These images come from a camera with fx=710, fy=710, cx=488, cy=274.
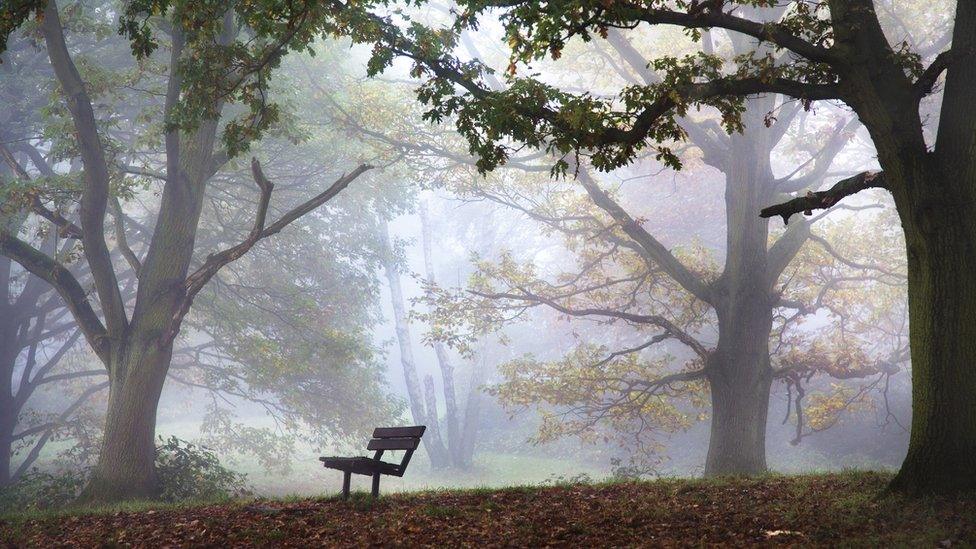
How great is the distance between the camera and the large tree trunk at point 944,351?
6867 millimetres

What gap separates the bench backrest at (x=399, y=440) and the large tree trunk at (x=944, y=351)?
5552mm

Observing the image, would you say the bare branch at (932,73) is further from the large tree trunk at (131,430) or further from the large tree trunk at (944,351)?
the large tree trunk at (131,430)

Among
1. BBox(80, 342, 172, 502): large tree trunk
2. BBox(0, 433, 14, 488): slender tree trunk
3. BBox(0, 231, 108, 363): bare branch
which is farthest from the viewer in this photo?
BBox(0, 433, 14, 488): slender tree trunk

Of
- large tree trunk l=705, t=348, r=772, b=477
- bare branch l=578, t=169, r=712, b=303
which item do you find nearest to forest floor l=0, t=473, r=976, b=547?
large tree trunk l=705, t=348, r=772, b=477

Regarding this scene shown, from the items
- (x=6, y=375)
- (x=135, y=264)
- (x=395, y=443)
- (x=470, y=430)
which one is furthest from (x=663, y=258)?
(x=470, y=430)

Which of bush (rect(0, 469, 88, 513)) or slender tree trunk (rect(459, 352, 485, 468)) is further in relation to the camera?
slender tree trunk (rect(459, 352, 485, 468))

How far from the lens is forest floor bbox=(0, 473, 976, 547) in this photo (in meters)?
6.00

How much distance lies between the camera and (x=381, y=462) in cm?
918

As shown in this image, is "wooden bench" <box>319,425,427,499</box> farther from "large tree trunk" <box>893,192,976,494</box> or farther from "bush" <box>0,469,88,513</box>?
"bush" <box>0,469,88,513</box>

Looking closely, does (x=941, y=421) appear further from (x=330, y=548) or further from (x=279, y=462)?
(x=279, y=462)

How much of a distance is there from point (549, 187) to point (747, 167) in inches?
273

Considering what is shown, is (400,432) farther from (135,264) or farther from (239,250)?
(135,264)

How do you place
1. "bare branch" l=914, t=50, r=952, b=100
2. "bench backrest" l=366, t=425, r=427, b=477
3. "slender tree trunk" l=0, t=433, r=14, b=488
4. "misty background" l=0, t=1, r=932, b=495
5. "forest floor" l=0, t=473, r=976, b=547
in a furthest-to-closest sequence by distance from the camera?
"slender tree trunk" l=0, t=433, r=14, b=488
"misty background" l=0, t=1, r=932, b=495
"bench backrest" l=366, t=425, r=427, b=477
"bare branch" l=914, t=50, r=952, b=100
"forest floor" l=0, t=473, r=976, b=547

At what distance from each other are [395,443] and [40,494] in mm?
8083
